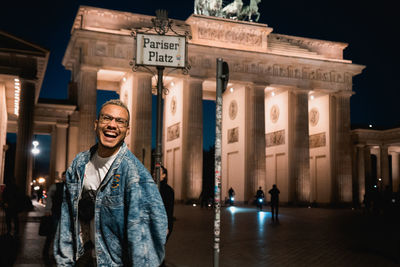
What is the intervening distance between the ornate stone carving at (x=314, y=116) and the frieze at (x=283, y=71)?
4.60 meters

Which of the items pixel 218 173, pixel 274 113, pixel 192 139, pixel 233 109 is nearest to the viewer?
pixel 218 173

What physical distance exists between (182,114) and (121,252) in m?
41.9

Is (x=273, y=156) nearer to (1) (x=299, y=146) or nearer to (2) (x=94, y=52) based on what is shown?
(1) (x=299, y=146)

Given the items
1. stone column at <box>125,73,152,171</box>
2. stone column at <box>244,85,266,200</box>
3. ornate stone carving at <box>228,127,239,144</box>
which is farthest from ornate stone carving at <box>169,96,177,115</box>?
stone column at <box>244,85,266,200</box>

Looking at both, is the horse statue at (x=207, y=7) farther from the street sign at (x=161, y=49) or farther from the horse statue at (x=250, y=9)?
the street sign at (x=161, y=49)

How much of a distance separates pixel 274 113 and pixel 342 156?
8032mm

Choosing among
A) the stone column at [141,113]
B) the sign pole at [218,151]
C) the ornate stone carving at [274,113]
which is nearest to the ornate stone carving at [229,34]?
the stone column at [141,113]

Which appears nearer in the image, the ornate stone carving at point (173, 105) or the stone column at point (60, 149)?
the stone column at point (60, 149)

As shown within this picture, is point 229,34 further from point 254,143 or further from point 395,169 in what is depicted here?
point 395,169

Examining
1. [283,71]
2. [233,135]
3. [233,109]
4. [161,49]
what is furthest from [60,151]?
[161,49]

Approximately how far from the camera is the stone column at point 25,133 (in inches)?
1019

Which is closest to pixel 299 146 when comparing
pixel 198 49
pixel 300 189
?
pixel 300 189

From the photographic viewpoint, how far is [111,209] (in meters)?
3.12

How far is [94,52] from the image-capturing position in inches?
1597
